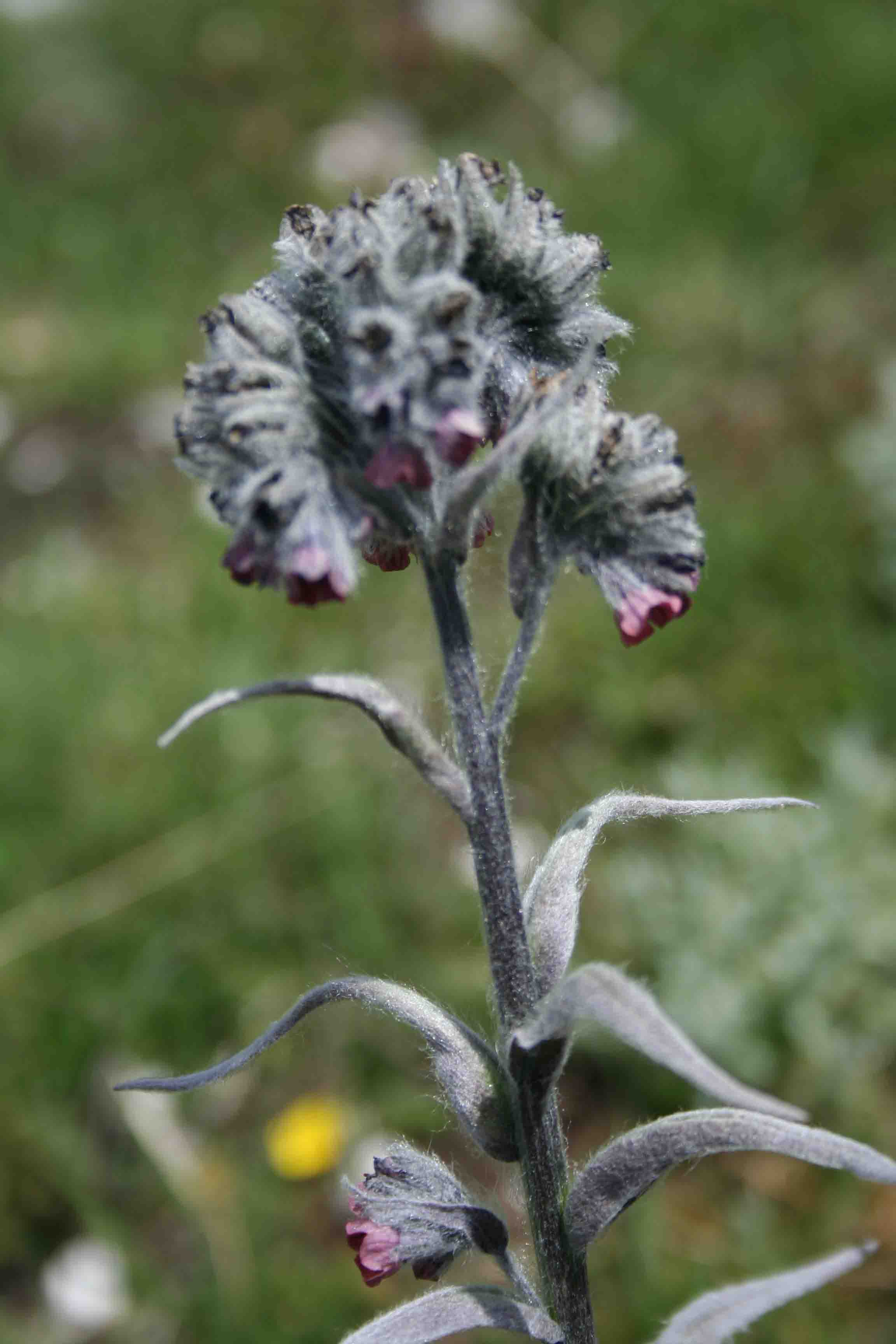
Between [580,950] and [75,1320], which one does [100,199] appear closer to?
[580,950]

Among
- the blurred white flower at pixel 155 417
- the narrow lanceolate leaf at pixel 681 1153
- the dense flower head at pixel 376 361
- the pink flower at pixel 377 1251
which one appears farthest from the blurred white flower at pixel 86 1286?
the blurred white flower at pixel 155 417

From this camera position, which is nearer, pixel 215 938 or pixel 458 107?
pixel 215 938

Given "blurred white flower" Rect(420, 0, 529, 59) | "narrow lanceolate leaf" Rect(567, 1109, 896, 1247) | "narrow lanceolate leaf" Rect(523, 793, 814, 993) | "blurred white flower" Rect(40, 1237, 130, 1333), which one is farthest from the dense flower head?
"blurred white flower" Rect(420, 0, 529, 59)

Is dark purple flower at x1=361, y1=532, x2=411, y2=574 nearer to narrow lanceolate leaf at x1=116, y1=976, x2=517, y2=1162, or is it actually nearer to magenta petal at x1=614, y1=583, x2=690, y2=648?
magenta petal at x1=614, y1=583, x2=690, y2=648

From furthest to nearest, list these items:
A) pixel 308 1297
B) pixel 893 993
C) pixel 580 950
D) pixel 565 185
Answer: pixel 565 185, pixel 580 950, pixel 893 993, pixel 308 1297

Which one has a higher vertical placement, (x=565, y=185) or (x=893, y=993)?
(x=565, y=185)

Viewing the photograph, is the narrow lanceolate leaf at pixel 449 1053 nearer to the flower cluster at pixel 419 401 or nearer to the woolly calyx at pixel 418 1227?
the woolly calyx at pixel 418 1227

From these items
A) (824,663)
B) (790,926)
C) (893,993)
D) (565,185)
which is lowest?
(893,993)

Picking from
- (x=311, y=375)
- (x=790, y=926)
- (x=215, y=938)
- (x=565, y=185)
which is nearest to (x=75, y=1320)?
Answer: (x=215, y=938)
